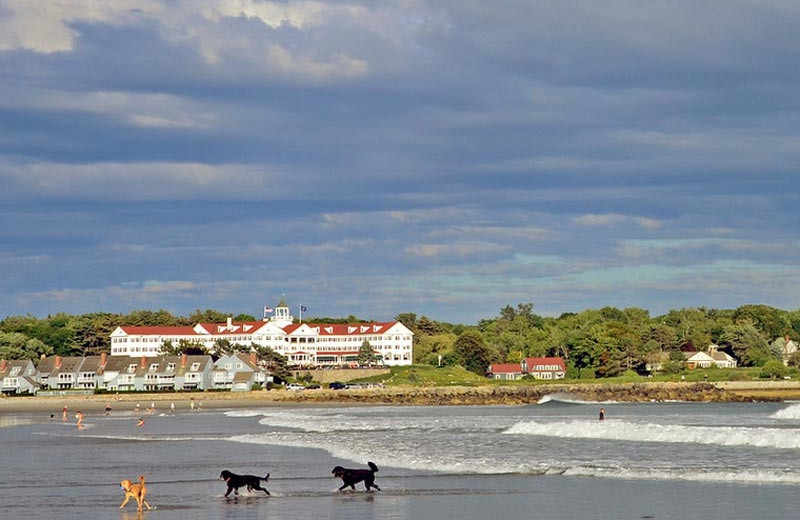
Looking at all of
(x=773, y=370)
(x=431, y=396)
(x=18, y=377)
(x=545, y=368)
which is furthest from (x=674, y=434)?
(x=545, y=368)

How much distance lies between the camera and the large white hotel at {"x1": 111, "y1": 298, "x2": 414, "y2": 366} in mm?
158000

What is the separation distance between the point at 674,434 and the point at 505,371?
108269 millimetres

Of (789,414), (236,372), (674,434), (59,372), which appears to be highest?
(59,372)

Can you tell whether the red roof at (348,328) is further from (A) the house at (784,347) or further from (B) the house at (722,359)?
(A) the house at (784,347)

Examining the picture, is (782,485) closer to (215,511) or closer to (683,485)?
(683,485)

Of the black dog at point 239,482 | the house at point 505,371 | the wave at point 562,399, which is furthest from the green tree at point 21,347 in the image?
the black dog at point 239,482

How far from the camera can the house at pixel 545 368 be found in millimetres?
147500

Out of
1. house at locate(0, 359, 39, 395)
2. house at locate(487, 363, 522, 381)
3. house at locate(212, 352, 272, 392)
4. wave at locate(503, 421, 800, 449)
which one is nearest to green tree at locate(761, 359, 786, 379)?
house at locate(487, 363, 522, 381)

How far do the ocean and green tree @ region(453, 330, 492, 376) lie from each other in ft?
328

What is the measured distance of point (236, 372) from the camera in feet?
423

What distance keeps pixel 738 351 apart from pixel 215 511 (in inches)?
5809

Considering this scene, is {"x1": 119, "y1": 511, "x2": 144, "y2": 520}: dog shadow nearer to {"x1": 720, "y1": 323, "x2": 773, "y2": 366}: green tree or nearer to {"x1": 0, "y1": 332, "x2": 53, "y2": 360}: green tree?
{"x1": 0, "y1": 332, "x2": 53, "y2": 360}: green tree

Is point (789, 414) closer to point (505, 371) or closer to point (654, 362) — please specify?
point (654, 362)

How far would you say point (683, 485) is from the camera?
25.6m
